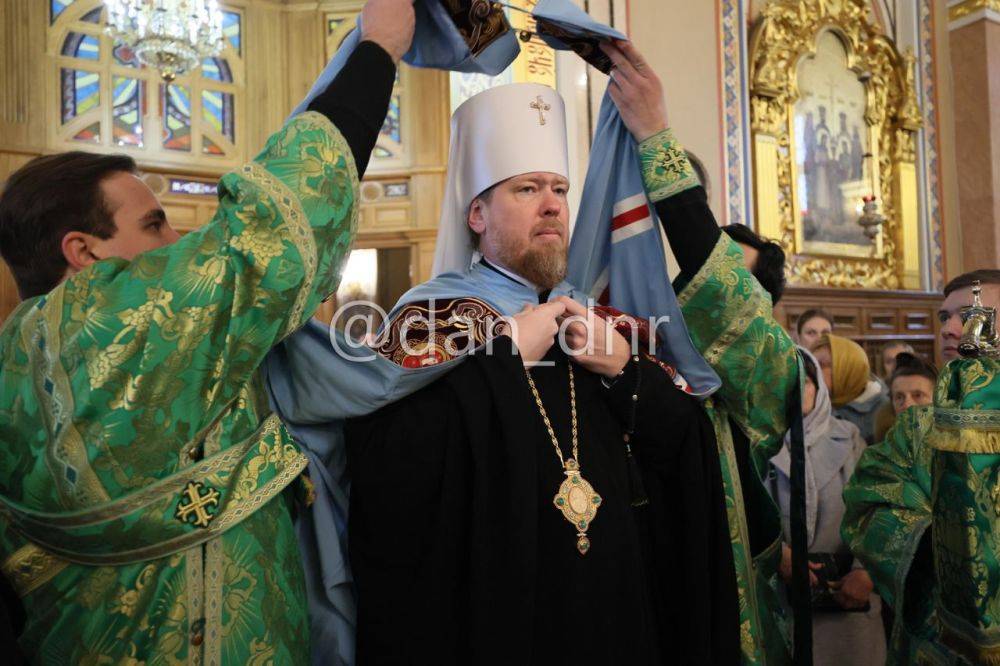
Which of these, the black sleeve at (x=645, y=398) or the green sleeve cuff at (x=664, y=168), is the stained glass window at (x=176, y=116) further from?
the black sleeve at (x=645, y=398)

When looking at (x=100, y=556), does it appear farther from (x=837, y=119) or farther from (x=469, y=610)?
(x=837, y=119)

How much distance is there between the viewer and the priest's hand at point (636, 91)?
6.97 ft

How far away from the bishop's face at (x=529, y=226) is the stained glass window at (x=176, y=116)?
1146 cm

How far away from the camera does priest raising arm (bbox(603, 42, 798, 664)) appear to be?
210cm

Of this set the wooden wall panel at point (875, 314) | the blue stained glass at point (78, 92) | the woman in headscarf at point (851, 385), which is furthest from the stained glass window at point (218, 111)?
the woman in headscarf at point (851, 385)

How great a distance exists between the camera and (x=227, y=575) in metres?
1.53

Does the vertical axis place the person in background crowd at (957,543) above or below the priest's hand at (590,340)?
below

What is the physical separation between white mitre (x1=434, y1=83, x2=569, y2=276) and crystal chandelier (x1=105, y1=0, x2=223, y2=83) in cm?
874

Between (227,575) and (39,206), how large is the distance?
2.64 feet

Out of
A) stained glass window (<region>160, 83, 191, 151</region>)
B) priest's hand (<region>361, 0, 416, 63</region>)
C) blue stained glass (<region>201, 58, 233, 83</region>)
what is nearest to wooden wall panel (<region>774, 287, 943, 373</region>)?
priest's hand (<region>361, 0, 416, 63</region>)

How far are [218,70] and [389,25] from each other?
40.9 feet

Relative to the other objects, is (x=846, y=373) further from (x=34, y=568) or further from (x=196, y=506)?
(x=34, y=568)

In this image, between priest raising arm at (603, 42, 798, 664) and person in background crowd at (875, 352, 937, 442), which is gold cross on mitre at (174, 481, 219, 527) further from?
person in background crowd at (875, 352, 937, 442)

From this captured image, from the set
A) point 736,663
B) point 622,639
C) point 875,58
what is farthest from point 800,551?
point 875,58
